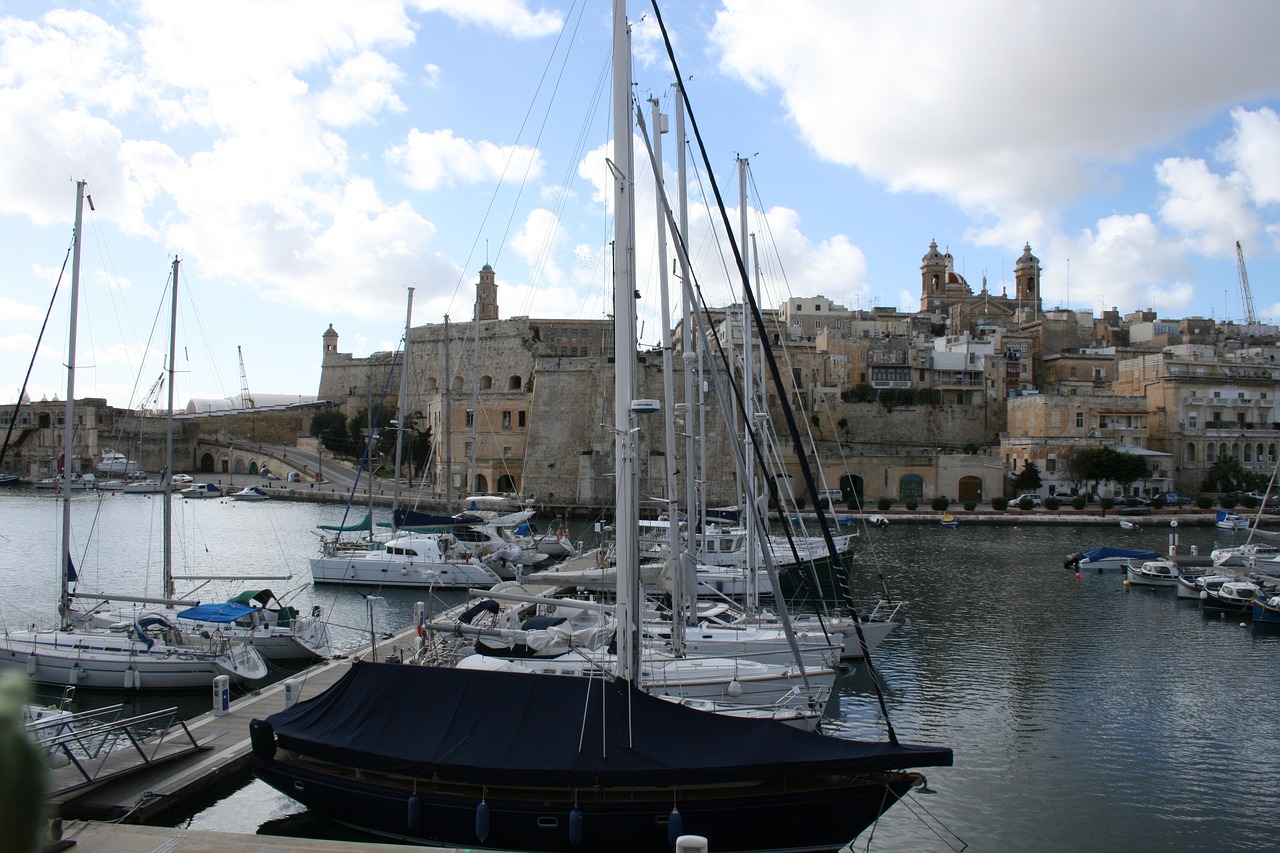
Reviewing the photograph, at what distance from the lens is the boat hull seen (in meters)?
6.75

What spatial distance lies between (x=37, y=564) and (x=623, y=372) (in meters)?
24.2

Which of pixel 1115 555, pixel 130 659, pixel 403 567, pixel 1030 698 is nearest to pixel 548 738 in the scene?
pixel 130 659

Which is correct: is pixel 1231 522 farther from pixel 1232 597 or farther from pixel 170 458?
pixel 170 458

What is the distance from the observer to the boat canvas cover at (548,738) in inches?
265

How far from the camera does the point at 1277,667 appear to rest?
15664 millimetres

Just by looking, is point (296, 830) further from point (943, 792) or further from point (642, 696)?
point (943, 792)

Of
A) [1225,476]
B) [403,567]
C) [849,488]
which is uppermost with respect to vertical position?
[1225,476]

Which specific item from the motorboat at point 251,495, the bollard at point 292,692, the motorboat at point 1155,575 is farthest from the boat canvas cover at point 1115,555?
the motorboat at point 251,495

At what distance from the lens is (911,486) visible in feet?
146

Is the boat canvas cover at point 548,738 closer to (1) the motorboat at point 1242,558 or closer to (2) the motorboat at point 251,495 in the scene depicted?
(1) the motorboat at point 1242,558

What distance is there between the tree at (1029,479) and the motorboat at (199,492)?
132ft

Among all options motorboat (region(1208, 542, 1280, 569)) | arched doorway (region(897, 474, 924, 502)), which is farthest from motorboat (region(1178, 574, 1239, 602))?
arched doorway (region(897, 474, 924, 502))

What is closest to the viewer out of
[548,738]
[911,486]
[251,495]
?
[548,738]

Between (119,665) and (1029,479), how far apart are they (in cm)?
4010
